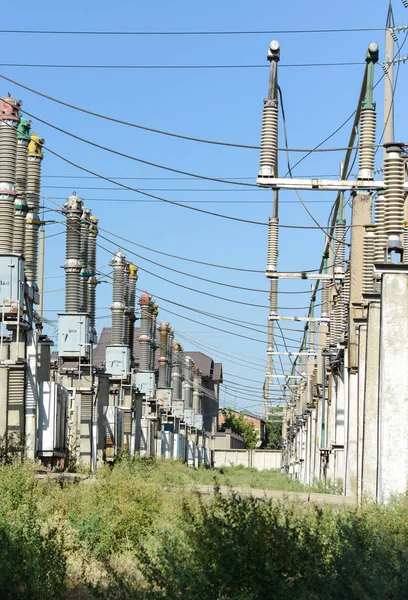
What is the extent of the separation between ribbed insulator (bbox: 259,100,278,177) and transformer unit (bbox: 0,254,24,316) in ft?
16.6

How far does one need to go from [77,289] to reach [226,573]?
57.3 ft

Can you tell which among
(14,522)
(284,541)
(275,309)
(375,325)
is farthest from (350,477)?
(275,309)

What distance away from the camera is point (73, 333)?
25.1 metres

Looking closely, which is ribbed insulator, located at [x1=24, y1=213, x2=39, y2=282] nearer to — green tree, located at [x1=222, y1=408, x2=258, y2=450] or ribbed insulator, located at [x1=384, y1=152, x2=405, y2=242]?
ribbed insulator, located at [x1=384, y1=152, x2=405, y2=242]

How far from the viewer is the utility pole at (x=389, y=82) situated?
1994 centimetres

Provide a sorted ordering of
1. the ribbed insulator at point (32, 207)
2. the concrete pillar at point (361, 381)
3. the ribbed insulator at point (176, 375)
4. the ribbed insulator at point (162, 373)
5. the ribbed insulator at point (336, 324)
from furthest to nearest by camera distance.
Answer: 1. the ribbed insulator at point (176, 375)
2. the ribbed insulator at point (162, 373)
3. the ribbed insulator at point (336, 324)
4. the ribbed insulator at point (32, 207)
5. the concrete pillar at point (361, 381)

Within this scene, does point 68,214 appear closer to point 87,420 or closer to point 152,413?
point 87,420

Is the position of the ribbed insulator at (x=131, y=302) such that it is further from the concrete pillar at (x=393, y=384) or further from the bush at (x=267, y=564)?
the bush at (x=267, y=564)

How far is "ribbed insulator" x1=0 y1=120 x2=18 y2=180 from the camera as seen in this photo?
19469 mm

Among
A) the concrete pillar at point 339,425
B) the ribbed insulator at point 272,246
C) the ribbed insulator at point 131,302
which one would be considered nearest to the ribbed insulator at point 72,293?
the ribbed insulator at point 272,246

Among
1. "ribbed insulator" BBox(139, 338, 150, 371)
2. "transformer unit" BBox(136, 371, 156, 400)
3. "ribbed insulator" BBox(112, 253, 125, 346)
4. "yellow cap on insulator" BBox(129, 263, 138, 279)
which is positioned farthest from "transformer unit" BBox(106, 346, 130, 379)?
"transformer unit" BBox(136, 371, 156, 400)

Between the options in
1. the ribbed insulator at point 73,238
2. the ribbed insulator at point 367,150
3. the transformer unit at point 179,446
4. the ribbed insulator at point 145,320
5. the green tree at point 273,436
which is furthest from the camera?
the green tree at point 273,436

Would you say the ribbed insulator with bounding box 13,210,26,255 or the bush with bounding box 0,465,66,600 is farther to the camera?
the ribbed insulator with bounding box 13,210,26,255

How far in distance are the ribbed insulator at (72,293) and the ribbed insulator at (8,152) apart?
234 inches
